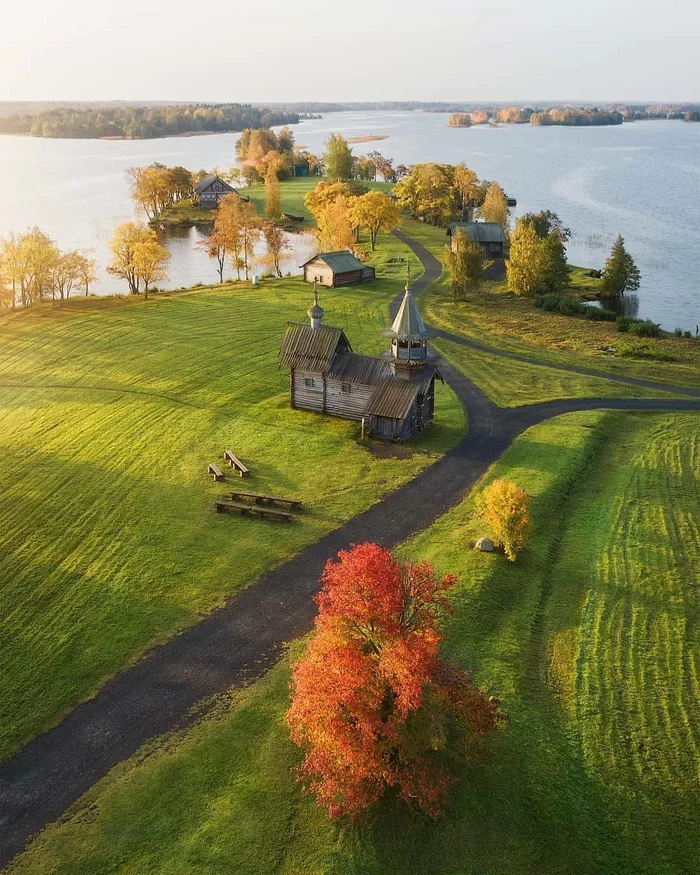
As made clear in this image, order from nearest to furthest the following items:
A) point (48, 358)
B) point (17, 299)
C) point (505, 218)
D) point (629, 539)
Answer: point (629, 539)
point (48, 358)
point (17, 299)
point (505, 218)

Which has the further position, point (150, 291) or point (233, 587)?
point (150, 291)

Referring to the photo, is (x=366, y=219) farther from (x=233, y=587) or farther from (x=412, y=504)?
(x=233, y=587)

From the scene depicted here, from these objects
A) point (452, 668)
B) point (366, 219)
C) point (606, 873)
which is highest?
point (366, 219)

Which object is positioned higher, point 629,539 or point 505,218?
point 505,218

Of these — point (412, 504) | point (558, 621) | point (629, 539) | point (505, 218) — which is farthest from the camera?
point (505, 218)

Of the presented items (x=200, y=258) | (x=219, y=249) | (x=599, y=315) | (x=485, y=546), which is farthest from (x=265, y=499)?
(x=200, y=258)

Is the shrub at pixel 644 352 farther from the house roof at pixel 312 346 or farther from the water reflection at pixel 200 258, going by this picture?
the water reflection at pixel 200 258

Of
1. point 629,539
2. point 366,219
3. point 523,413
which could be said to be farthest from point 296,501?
point 366,219

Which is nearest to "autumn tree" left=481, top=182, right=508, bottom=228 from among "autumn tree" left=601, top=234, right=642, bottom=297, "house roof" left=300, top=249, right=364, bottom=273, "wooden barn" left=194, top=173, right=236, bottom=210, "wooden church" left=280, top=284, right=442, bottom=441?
"autumn tree" left=601, top=234, right=642, bottom=297
